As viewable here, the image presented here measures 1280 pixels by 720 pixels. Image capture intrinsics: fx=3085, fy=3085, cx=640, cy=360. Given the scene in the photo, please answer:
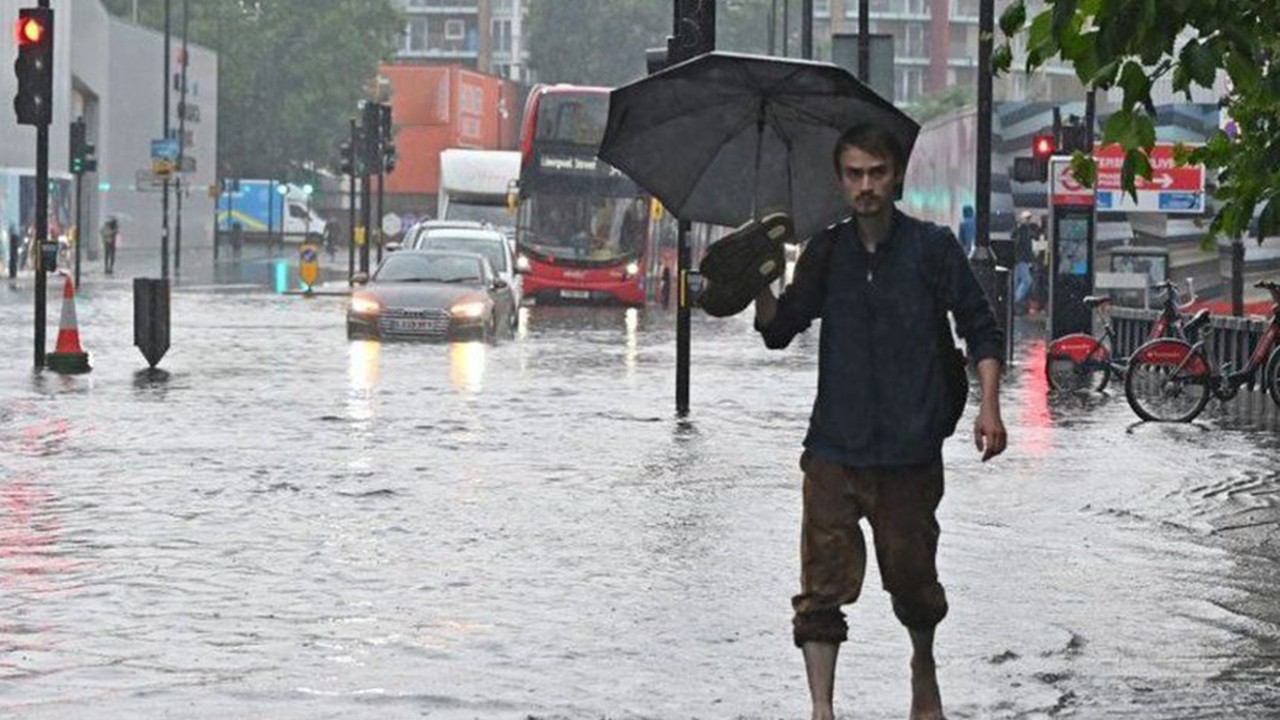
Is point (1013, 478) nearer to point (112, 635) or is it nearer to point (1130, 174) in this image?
point (1130, 174)

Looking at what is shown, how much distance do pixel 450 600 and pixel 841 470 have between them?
3404mm

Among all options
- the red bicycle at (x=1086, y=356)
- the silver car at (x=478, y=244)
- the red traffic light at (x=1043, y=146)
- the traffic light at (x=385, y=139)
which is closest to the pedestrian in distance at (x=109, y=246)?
the traffic light at (x=385, y=139)

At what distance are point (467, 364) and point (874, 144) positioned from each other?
2238 centimetres

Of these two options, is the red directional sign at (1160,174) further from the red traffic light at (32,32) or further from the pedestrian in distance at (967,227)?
the red traffic light at (32,32)

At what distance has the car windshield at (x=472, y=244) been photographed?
43094 mm

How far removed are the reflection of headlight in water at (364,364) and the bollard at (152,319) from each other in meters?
1.82

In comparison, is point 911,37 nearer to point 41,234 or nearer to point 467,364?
point 467,364

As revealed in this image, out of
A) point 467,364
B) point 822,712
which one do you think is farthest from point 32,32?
point 822,712

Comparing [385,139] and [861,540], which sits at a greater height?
[385,139]

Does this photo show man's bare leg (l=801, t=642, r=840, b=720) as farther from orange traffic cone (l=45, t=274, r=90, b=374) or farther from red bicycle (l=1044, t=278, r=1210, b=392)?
orange traffic cone (l=45, t=274, r=90, b=374)

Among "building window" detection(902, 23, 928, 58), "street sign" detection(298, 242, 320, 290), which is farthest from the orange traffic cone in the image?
"building window" detection(902, 23, 928, 58)

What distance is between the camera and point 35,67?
28297mm

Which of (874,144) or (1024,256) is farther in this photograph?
(1024,256)

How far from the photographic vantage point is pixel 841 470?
876 cm
